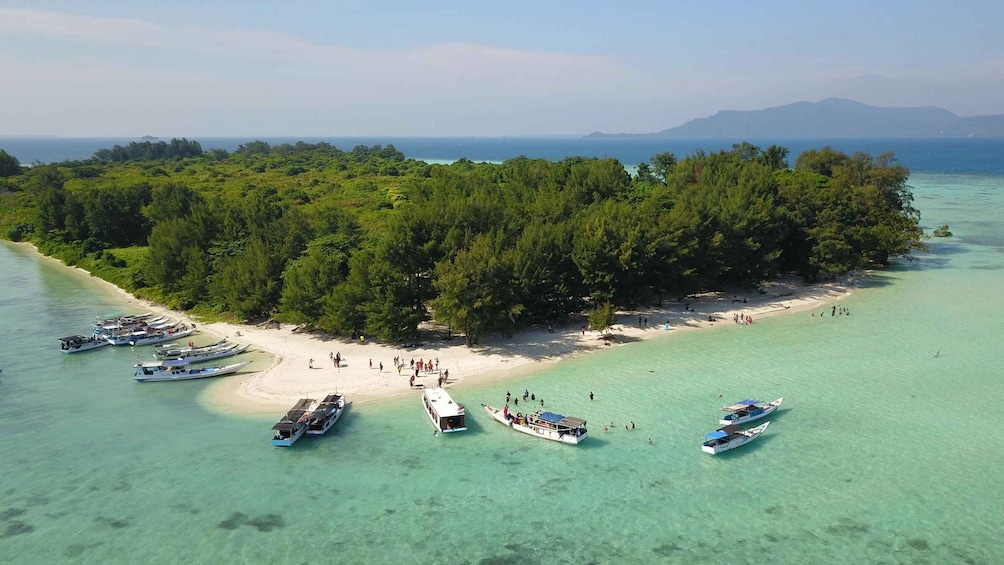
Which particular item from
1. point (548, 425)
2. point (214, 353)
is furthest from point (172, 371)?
point (548, 425)

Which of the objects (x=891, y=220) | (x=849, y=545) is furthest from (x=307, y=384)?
(x=891, y=220)

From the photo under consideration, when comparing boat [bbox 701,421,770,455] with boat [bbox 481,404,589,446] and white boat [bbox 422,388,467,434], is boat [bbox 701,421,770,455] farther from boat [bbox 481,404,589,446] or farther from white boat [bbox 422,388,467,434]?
white boat [bbox 422,388,467,434]

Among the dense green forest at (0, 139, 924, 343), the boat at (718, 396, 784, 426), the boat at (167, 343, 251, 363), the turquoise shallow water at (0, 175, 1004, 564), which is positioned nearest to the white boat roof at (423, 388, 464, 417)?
the turquoise shallow water at (0, 175, 1004, 564)

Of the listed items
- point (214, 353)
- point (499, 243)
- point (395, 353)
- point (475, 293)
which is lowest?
point (395, 353)

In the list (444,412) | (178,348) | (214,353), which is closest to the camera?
(444,412)

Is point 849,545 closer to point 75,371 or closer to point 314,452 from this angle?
point 314,452

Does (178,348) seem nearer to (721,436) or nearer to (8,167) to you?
(721,436)
